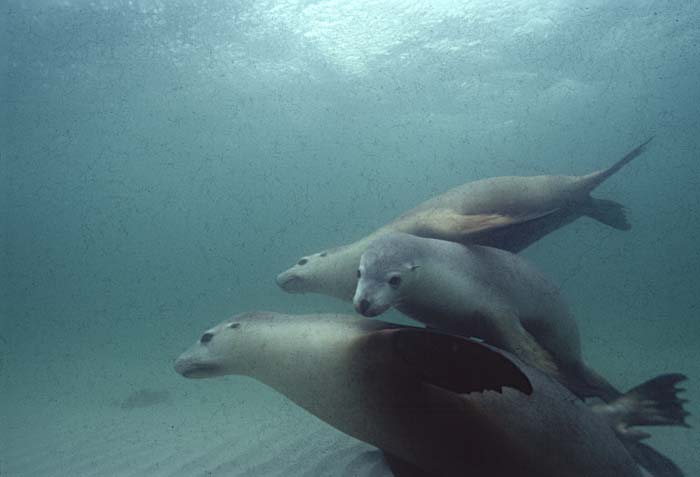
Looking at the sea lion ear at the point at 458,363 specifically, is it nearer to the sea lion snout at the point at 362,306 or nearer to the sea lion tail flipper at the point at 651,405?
the sea lion snout at the point at 362,306

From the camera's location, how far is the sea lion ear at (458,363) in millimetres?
1734

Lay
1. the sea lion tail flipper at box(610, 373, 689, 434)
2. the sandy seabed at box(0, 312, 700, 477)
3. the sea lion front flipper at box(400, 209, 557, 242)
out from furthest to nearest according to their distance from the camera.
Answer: the sandy seabed at box(0, 312, 700, 477), the sea lion front flipper at box(400, 209, 557, 242), the sea lion tail flipper at box(610, 373, 689, 434)

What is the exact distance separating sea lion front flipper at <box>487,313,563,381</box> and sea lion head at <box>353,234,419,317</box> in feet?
2.19

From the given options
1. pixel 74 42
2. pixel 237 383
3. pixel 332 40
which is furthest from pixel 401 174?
pixel 237 383

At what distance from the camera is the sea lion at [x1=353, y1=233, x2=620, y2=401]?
278 centimetres

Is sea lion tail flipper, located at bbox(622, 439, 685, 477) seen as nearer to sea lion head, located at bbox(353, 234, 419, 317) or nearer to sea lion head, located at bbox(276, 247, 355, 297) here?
sea lion head, located at bbox(353, 234, 419, 317)

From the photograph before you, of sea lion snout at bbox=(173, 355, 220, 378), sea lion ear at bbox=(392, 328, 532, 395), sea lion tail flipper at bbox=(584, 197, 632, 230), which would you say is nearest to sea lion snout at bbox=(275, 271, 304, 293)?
sea lion snout at bbox=(173, 355, 220, 378)

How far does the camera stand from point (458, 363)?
5.87ft

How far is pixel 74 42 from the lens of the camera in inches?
614

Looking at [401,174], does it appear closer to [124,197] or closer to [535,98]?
[535,98]

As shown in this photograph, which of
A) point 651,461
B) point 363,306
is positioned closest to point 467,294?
point 363,306

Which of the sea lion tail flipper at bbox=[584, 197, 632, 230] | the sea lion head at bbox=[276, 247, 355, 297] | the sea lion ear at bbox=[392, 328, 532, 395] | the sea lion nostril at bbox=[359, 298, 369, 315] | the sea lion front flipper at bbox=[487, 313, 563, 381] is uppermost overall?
the sea lion head at bbox=[276, 247, 355, 297]

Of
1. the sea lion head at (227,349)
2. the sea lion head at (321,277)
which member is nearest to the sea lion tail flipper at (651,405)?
the sea lion head at (321,277)

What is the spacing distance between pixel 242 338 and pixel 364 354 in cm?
94
